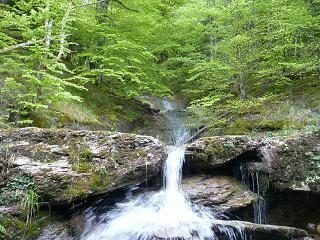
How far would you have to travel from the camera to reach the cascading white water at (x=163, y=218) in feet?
20.0

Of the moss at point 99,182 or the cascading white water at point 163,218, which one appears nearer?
the cascading white water at point 163,218

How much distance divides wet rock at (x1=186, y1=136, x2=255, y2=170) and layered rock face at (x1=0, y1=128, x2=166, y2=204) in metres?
0.81

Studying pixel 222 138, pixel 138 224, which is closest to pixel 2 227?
pixel 138 224

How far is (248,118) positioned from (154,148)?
4.87 meters

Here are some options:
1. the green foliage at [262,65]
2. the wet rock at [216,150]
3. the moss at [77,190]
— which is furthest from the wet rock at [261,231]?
the green foliage at [262,65]

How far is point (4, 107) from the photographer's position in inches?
352

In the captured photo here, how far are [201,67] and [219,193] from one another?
4768 millimetres

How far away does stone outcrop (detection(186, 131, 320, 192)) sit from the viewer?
747cm

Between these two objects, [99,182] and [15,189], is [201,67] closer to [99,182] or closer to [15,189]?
[99,182]

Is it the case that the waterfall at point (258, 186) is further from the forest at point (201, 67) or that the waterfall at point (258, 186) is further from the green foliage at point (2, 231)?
the green foliage at point (2, 231)

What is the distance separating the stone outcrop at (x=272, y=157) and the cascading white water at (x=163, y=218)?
0.56 meters

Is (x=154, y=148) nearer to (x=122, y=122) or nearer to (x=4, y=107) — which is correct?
(x=4, y=107)

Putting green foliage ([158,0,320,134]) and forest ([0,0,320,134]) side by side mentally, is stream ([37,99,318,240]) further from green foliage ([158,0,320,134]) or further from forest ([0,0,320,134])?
green foliage ([158,0,320,134])

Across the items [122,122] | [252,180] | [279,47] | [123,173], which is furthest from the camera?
[122,122]
